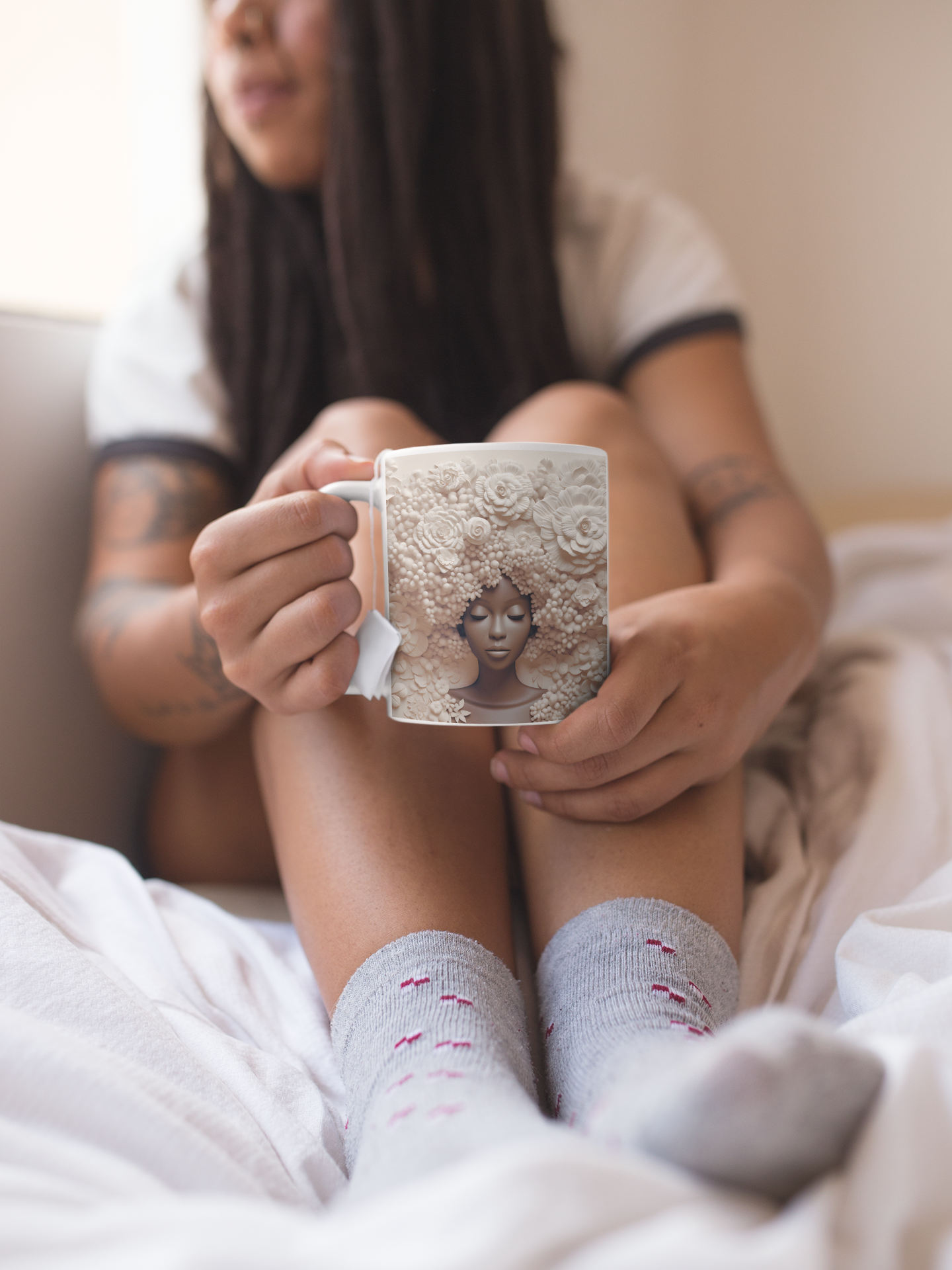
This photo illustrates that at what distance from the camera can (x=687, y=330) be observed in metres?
1.08

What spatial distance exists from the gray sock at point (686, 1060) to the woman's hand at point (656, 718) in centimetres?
7

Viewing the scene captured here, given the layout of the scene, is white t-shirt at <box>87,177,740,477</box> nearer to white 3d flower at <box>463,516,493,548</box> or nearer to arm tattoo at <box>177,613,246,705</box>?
arm tattoo at <box>177,613,246,705</box>

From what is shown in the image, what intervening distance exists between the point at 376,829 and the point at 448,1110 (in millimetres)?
216

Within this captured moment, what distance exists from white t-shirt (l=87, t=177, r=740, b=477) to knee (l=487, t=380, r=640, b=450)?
0.32 meters

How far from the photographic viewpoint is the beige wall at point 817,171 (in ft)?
5.73

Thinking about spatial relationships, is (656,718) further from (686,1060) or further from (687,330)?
(687,330)

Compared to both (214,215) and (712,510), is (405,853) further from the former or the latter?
(214,215)

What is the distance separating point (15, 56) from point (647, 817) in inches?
56.2

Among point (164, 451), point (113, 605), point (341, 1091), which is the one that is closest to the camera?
point (341, 1091)

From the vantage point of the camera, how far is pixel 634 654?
55 centimetres

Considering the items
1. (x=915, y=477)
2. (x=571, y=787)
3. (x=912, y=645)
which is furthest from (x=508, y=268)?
(x=915, y=477)

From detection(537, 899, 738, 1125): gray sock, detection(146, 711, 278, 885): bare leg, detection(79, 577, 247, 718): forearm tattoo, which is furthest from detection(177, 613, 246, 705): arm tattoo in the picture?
detection(537, 899, 738, 1125): gray sock

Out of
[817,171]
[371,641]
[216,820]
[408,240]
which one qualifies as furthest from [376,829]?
[817,171]

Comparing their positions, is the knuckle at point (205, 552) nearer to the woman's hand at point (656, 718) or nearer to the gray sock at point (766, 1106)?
the woman's hand at point (656, 718)
